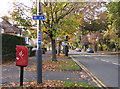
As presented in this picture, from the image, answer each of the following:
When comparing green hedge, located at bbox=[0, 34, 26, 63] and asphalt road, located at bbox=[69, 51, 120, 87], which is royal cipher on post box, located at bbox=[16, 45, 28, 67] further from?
green hedge, located at bbox=[0, 34, 26, 63]

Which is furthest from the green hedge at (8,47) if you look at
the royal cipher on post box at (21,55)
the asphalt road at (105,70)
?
the royal cipher on post box at (21,55)

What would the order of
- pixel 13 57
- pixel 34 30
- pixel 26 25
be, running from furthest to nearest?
pixel 13 57 → pixel 34 30 → pixel 26 25

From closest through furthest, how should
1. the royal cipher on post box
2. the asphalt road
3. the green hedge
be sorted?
1. the royal cipher on post box
2. the asphalt road
3. the green hedge

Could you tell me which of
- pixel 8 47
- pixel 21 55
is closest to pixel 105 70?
pixel 21 55

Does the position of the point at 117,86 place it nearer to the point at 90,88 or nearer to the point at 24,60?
the point at 90,88

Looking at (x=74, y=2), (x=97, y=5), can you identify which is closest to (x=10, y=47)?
(x=74, y=2)

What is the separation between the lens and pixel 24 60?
6.24 m

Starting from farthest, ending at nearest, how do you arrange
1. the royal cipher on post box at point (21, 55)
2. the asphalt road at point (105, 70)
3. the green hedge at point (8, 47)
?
the green hedge at point (8, 47), the asphalt road at point (105, 70), the royal cipher on post box at point (21, 55)

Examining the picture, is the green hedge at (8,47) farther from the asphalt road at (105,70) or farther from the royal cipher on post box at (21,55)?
the royal cipher on post box at (21,55)

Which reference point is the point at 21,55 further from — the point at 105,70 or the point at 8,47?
the point at 8,47

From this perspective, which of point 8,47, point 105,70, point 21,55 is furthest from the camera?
point 8,47

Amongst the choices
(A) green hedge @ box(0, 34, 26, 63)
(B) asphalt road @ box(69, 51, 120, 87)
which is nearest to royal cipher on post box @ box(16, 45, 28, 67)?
(B) asphalt road @ box(69, 51, 120, 87)

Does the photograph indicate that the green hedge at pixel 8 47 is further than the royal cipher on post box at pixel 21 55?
Yes

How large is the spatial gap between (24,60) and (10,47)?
11339 mm
